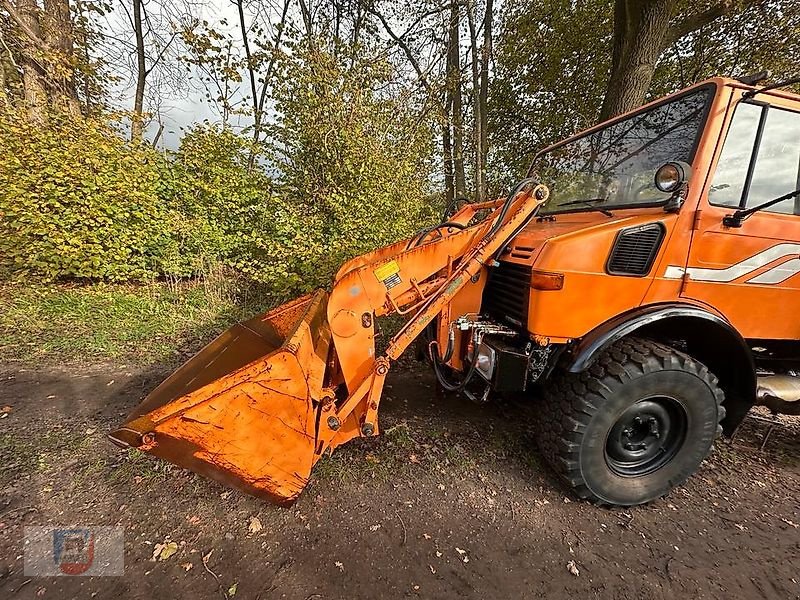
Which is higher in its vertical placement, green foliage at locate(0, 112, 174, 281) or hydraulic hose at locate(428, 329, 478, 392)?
green foliage at locate(0, 112, 174, 281)

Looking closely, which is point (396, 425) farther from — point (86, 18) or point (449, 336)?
point (86, 18)

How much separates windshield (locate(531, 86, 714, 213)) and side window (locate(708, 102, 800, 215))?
0.69ft

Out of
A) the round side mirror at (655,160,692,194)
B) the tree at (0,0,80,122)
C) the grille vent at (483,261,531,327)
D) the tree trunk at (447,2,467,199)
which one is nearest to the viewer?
the round side mirror at (655,160,692,194)

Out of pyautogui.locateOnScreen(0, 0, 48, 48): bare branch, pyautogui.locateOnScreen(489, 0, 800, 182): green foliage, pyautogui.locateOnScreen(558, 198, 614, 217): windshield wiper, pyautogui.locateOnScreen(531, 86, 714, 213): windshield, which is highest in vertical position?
pyautogui.locateOnScreen(489, 0, 800, 182): green foliage

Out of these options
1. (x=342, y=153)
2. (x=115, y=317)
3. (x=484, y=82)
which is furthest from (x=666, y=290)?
(x=484, y=82)

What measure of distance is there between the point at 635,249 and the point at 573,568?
1675 millimetres

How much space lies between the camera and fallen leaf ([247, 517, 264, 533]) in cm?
194

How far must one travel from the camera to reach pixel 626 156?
246cm

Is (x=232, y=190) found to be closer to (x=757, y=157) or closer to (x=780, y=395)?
(x=757, y=157)

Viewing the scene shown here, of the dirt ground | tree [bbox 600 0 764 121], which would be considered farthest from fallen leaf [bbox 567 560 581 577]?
tree [bbox 600 0 764 121]

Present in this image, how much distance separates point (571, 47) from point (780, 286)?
906cm

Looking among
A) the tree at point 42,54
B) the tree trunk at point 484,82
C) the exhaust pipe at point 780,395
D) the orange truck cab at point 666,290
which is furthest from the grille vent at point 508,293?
the tree trunk at point 484,82

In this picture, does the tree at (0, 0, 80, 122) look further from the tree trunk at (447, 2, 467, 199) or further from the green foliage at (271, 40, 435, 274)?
the tree trunk at (447, 2, 467, 199)

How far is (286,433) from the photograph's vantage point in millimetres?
1825
